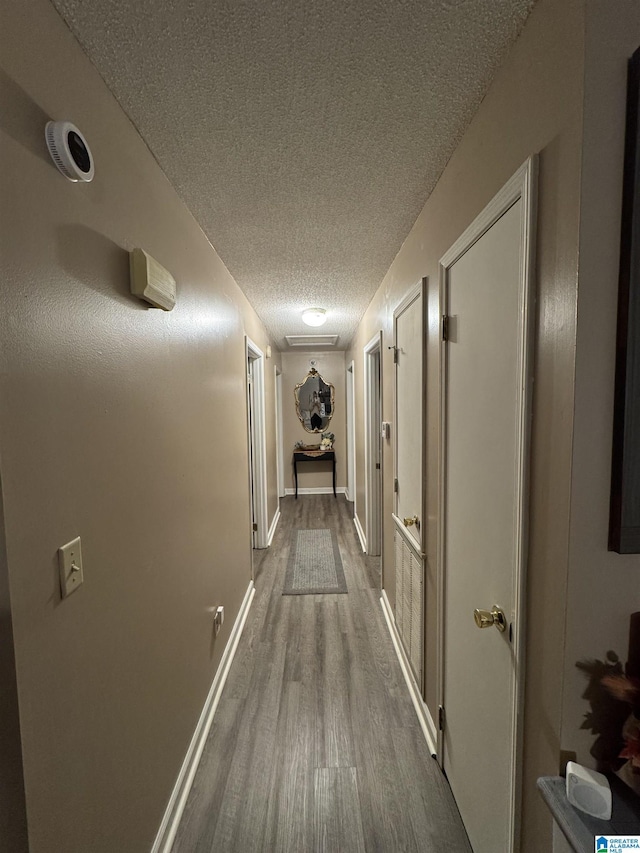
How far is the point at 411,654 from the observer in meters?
1.85

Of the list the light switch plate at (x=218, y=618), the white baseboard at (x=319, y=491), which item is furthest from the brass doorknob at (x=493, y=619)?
the white baseboard at (x=319, y=491)

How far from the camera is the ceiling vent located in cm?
457

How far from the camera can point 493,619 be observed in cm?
94

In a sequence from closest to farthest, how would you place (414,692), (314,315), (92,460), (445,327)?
1. (92,460)
2. (445,327)
3. (414,692)
4. (314,315)

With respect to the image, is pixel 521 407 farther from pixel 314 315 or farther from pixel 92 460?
pixel 314 315

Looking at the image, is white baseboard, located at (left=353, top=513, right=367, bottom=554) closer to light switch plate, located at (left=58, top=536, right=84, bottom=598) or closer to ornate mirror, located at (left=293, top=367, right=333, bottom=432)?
ornate mirror, located at (left=293, top=367, right=333, bottom=432)

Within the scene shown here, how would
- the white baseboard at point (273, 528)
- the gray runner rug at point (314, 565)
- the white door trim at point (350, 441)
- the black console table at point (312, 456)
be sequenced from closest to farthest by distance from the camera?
the gray runner rug at point (314, 565) < the white baseboard at point (273, 528) < the white door trim at point (350, 441) < the black console table at point (312, 456)

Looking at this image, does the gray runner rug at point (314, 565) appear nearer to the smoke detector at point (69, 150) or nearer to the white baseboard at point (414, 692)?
the white baseboard at point (414, 692)

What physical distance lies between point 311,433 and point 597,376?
17.2 ft

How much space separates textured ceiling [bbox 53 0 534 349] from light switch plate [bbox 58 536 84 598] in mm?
1181

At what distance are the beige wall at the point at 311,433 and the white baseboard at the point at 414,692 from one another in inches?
138

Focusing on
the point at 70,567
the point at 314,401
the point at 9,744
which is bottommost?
the point at 9,744

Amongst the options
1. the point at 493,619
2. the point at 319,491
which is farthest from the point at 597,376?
the point at 319,491

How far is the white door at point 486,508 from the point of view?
2.82 feet
